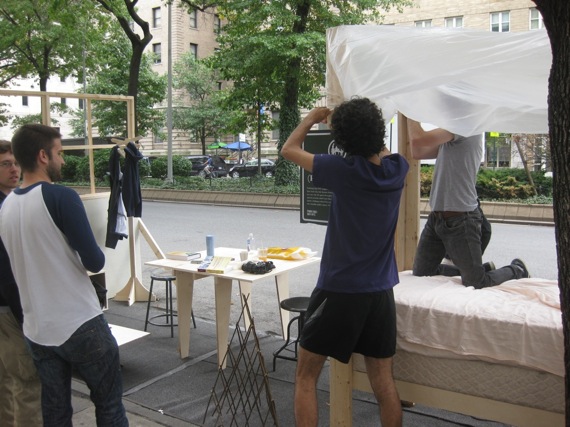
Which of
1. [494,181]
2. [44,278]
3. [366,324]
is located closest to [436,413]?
[366,324]

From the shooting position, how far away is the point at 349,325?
2.93 m

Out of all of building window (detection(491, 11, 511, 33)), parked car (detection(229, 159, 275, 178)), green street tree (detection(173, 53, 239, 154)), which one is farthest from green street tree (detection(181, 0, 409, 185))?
green street tree (detection(173, 53, 239, 154))

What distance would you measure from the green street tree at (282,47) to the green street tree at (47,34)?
4.70m

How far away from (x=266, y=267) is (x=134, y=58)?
16977 mm

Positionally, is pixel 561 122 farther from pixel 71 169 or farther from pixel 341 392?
pixel 71 169

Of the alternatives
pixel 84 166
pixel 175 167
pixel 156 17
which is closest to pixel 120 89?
pixel 84 166

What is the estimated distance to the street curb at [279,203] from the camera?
47.0ft

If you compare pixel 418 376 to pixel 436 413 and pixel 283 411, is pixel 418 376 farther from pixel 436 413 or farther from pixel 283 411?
pixel 283 411

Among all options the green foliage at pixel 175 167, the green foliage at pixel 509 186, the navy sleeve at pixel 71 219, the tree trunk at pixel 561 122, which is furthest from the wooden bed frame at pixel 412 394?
the green foliage at pixel 175 167

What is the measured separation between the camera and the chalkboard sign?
493 centimetres

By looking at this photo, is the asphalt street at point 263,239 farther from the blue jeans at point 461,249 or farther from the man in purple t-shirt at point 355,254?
the man in purple t-shirt at point 355,254

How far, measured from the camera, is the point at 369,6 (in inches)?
758

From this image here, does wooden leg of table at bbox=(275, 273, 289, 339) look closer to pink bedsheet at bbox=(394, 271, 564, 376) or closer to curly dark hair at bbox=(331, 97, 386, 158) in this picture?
pink bedsheet at bbox=(394, 271, 564, 376)

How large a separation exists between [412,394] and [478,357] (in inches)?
18.1
